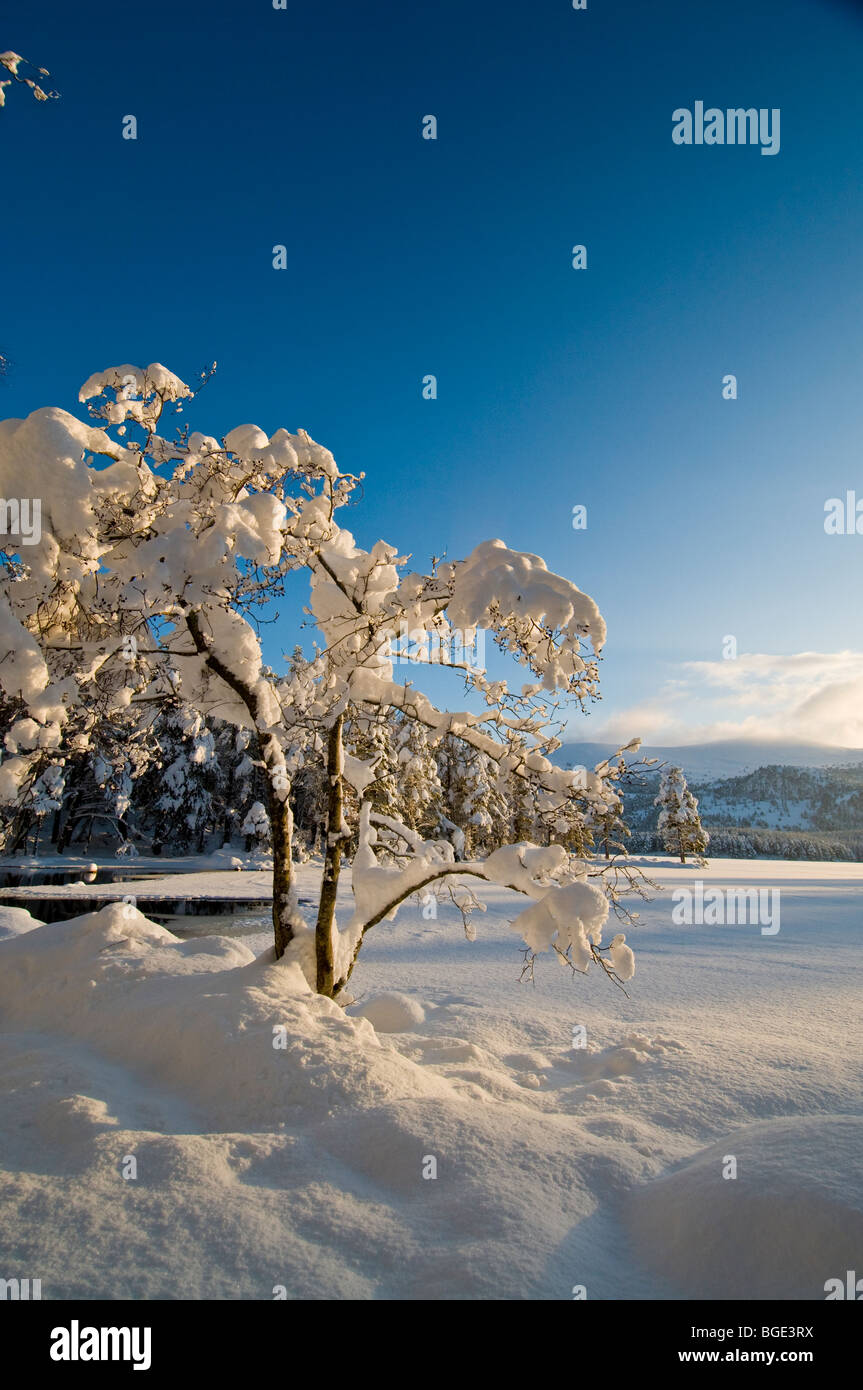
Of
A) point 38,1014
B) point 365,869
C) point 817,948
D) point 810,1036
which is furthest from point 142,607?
point 817,948

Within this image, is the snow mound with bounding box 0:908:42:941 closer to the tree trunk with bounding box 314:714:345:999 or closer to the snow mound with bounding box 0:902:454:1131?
the snow mound with bounding box 0:902:454:1131

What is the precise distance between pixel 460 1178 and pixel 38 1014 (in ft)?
14.6

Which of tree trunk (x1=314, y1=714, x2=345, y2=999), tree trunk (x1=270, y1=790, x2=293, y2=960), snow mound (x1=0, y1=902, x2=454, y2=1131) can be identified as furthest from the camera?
tree trunk (x1=314, y1=714, x2=345, y2=999)

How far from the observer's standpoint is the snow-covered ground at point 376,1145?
10.1 ft

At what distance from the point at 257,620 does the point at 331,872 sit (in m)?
2.78

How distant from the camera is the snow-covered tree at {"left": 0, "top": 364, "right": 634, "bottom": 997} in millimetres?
5027

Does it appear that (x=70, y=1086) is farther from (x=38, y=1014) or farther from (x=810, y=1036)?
(x=810, y=1036)

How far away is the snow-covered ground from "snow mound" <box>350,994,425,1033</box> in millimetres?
48

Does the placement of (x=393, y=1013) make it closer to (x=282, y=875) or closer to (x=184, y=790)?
(x=282, y=875)

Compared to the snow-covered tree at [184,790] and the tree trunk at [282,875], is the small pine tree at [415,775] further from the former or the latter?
the snow-covered tree at [184,790]

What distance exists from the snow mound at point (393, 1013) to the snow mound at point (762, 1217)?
4.57 m

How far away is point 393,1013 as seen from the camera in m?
8.25

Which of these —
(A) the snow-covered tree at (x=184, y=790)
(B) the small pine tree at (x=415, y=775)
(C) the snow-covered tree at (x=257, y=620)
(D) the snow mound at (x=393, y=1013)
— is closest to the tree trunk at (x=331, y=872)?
(C) the snow-covered tree at (x=257, y=620)

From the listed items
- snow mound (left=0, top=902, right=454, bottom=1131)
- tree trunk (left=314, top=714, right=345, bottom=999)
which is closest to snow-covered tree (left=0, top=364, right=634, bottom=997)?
tree trunk (left=314, top=714, right=345, bottom=999)
